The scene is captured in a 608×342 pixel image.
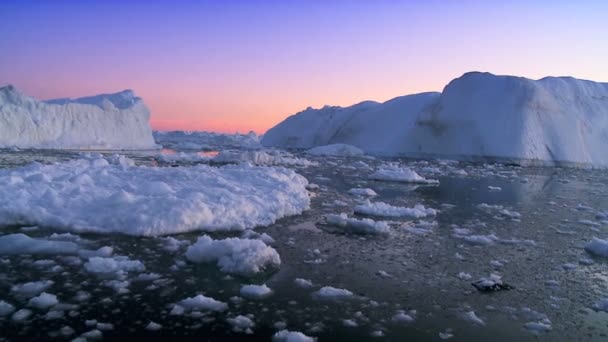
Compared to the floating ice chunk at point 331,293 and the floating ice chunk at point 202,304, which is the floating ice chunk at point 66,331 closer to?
the floating ice chunk at point 202,304

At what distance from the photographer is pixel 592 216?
27.7 ft

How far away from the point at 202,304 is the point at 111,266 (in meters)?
1.26

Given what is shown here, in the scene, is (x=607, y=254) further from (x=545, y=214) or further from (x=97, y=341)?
(x=97, y=341)

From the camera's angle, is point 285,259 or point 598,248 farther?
point 598,248

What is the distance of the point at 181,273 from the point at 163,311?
889mm

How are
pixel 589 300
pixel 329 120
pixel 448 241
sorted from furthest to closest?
pixel 329 120
pixel 448 241
pixel 589 300

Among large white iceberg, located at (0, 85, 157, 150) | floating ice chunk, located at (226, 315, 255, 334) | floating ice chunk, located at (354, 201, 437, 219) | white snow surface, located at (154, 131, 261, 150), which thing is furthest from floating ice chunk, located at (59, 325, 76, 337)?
white snow surface, located at (154, 131, 261, 150)

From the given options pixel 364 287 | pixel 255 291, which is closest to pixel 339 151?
pixel 364 287

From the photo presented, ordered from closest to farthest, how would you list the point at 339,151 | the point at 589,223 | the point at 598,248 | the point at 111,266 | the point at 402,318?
the point at 402,318 → the point at 111,266 → the point at 598,248 → the point at 589,223 → the point at 339,151

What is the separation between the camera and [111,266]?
4168 mm

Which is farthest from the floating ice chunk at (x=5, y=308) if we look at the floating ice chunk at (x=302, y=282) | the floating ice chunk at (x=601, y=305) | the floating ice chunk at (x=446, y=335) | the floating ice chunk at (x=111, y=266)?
the floating ice chunk at (x=601, y=305)

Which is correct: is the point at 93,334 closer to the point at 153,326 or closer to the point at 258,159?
the point at 153,326

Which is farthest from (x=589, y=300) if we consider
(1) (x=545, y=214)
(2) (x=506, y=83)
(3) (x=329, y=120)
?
(3) (x=329, y=120)

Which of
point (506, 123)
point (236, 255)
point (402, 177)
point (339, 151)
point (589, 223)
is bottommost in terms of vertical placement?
point (339, 151)
